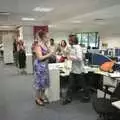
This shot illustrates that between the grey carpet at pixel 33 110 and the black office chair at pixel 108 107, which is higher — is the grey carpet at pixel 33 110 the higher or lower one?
the lower one

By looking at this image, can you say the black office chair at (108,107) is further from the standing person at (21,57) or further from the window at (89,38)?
the window at (89,38)

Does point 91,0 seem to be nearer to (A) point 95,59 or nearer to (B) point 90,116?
(A) point 95,59

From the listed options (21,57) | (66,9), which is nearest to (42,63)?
(66,9)

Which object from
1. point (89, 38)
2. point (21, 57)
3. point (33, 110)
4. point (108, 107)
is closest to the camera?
point (108, 107)

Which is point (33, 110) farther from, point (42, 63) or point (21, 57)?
point (21, 57)

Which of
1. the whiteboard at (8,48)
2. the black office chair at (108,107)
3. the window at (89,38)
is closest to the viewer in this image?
the black office chair at (108,107)

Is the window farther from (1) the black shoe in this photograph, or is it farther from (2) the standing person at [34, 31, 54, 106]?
(2) the standing person at [34, 31, 54, 106]

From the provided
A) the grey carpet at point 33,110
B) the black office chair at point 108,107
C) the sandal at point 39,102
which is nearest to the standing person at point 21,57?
the grey carpet at point 33,110

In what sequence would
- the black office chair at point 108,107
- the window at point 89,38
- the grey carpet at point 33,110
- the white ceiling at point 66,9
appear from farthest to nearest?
the window at point 89,38, the white ceiling at point 66,9, the grey carpet at point 33,110, the black office chair at point 108,107

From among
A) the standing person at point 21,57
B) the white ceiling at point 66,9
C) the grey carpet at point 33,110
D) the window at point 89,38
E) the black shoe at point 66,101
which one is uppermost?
the white ceiling at point 66,9

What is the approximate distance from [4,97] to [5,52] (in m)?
7.98

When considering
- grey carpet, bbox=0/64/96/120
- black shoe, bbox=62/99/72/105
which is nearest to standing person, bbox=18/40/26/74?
grey carpet, bbox=0/64/96/120

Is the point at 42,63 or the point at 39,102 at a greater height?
the point at 42,63

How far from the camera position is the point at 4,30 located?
15758 mm
